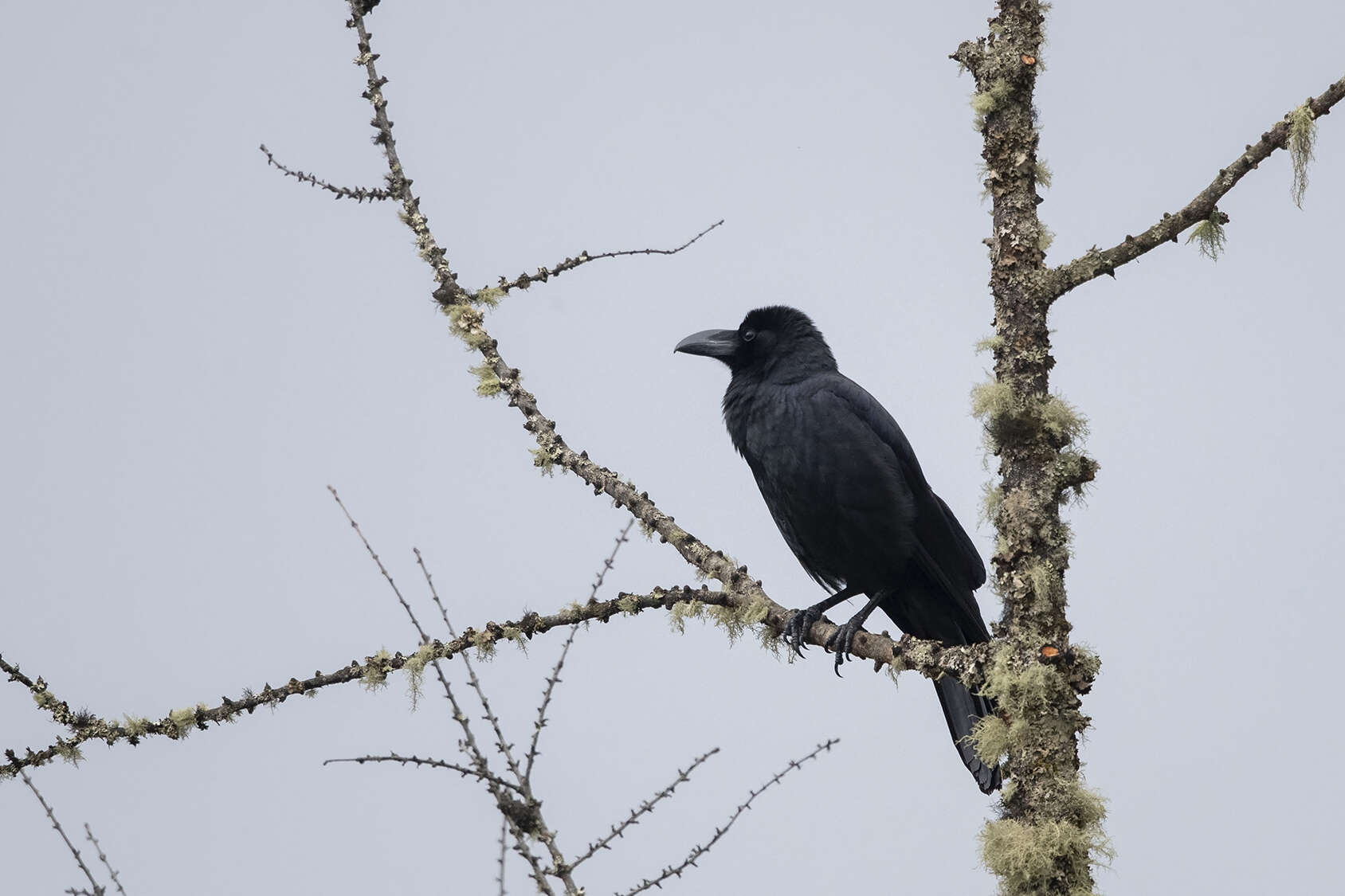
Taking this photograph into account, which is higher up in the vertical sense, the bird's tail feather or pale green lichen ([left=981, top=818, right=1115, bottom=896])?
the bird's tail feather

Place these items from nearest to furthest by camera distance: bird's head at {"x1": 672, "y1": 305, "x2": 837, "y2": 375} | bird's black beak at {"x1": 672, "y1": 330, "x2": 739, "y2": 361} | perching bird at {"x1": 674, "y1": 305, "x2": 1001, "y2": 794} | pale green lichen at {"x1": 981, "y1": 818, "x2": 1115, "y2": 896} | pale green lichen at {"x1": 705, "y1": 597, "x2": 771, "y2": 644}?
pale green lichen at {"x1": 981, "y1": 818, "x2": 1115, "y2": 896} → pale green lichen at {"x1": 705, "y1": 597, "x2": 771, "y2": 644} → perching bird at {"x1": 674, "y1": 305, "x2": 1001, "y2": 794} → bird's head at {"x1": 672, "y1": 305, "x2": 837, "y2": 375} → bird's black beak at {"x1": 672, "y1": 330, "x2": 739, "y2": 361}

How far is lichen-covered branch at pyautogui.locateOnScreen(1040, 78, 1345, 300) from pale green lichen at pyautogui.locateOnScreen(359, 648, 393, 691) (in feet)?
6.75

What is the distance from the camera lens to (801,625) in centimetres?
439

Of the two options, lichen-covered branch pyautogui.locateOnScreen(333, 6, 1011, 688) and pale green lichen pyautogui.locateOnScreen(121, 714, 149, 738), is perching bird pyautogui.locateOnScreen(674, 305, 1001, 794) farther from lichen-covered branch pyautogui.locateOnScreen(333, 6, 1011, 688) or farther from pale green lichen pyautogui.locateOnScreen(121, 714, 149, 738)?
pale green lichen pyautogui.locateOnScreen(121, 714, 149, 738)

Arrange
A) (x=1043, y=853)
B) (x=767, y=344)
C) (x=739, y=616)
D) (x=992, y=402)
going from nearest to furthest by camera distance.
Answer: (x=1043, y=853) < (x=992, y=402) < (x=739, y=616) < (x=767, y=344)

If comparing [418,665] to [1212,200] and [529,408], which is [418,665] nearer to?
[529,408]

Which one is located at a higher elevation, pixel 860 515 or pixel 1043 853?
pixel 860 515

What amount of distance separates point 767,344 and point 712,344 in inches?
9.0

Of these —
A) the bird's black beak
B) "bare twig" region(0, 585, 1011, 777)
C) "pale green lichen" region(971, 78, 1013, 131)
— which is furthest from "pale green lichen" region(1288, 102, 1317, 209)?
the bird's black beak

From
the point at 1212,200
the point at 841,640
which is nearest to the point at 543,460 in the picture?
the point at 841,640

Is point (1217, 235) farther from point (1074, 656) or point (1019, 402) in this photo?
point (1074, 656)

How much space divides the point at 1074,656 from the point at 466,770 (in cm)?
A: 149

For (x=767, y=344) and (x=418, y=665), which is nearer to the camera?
(x=418, y=665)

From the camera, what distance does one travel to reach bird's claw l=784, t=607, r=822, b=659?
429 cm
